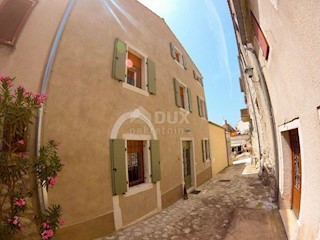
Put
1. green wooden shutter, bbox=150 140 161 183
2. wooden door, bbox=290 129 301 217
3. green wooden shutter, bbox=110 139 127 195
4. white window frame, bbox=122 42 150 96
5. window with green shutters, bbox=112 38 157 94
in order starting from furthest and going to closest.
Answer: white window frame, bbox=122 42 150 96 < green wooden shutter, bbox=150 140 161 183 < window with green shutters, bbox=112 38 157 94 < green wooden shutter, bbox=110 139 127 195 < wooden door, bbox=290 129 301 217

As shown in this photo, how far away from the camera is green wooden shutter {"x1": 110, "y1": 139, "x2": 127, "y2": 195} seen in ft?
17.3

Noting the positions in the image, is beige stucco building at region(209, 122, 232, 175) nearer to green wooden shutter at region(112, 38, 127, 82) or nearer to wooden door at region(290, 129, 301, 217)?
wooden door at region(290, 129, 301, 217)

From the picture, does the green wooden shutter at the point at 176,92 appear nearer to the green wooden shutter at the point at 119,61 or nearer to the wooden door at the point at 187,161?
the wooden door at the point at 187,161

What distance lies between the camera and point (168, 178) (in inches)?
299

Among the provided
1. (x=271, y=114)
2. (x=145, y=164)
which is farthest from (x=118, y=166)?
(x=271, y=114)

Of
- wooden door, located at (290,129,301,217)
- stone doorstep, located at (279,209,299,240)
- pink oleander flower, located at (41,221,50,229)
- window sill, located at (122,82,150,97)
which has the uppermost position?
window sill, located at (122,82,150,97)

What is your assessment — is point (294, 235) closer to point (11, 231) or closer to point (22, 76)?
point (11, 231)

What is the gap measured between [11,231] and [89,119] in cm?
256

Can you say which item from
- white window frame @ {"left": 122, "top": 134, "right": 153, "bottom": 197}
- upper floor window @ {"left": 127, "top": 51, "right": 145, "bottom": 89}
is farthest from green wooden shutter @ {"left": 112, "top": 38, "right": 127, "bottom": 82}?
white window frame @ {"left": 122, "top": 134, "right": 153, "bottom": 197}

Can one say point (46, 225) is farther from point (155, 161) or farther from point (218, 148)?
point (218, 148)

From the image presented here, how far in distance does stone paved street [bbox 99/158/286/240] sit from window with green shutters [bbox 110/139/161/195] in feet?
3.61

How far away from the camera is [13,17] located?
4469 mm

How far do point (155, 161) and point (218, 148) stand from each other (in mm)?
10674

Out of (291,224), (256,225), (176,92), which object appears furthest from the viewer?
(176,92)
